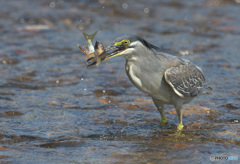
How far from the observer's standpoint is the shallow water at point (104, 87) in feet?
19.8

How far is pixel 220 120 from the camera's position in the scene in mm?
7176

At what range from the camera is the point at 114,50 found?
20.2ft

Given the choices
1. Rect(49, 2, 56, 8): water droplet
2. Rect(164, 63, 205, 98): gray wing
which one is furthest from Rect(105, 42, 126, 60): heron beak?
Rect(49, 2, 56, 8): water droplet

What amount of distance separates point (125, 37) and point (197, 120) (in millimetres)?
2023

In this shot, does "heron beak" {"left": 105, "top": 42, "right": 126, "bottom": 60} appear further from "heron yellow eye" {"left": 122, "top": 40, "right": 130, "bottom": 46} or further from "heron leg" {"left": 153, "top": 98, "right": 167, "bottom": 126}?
"heron leg" {"left": 153, "top": 98, "right": 167, "bottom": 126}

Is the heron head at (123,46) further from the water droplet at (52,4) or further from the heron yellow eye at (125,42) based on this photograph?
the water droplet at (52,4)

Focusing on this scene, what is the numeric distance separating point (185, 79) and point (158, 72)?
2.12ft

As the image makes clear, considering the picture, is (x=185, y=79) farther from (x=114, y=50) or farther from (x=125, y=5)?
(x=125, y=5)

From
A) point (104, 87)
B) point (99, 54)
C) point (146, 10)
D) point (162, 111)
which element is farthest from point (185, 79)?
point (146, 10)

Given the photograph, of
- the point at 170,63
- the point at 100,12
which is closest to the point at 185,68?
the point at 170,63

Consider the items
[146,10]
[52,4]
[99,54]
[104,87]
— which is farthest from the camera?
[52,4]

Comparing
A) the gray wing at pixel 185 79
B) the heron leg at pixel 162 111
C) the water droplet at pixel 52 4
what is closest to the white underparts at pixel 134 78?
the gray wing at pixel 185 79

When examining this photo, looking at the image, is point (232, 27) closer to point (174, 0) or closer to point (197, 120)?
point (174, 0)

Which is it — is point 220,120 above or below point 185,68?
below
